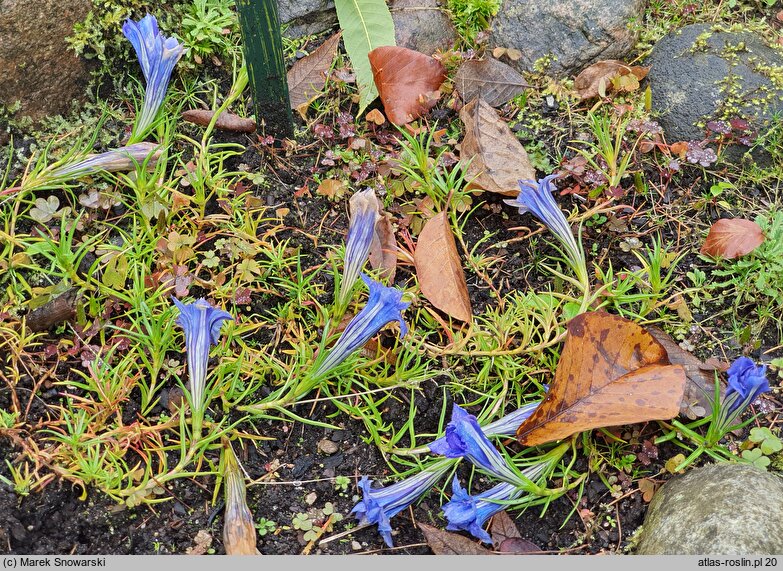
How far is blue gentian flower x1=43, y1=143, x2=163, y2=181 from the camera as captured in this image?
2.78 m

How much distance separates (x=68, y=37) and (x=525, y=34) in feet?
6.05

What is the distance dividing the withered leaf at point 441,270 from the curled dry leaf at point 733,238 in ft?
3.14

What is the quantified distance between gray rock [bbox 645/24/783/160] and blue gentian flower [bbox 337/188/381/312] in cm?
142

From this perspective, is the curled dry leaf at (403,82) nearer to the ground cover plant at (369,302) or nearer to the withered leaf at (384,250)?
the ground cover plant at (369,302)

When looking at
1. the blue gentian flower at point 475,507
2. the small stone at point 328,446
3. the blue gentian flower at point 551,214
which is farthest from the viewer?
the blue gentian flower at point 551,214

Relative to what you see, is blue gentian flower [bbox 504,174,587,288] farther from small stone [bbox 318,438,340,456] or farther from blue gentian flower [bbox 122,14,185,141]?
blue gentian flower [bbox 122,14,185,141]

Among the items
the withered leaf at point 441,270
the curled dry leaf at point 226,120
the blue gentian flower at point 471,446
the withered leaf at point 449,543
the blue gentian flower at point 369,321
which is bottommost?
the withered leaf at point 449,543

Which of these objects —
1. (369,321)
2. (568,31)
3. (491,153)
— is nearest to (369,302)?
(369,321)

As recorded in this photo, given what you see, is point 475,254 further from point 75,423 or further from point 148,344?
point 75,423

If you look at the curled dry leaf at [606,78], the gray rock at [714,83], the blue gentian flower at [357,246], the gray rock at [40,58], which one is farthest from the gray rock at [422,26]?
the gray rock at [40,58]

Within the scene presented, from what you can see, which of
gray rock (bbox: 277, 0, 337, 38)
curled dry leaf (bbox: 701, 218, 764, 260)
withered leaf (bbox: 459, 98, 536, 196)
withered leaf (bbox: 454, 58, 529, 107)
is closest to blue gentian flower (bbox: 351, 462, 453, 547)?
withered leaf (bbox: 459, 98, 536, 196)

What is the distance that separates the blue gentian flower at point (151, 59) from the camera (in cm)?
283

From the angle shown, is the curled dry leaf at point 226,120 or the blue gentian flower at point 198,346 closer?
the blue gentian flower at point 198,346

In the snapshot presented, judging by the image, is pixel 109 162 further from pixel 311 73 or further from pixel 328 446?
pixel 328 446
